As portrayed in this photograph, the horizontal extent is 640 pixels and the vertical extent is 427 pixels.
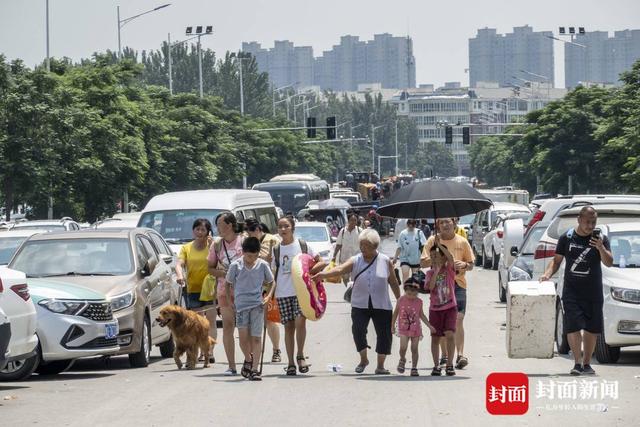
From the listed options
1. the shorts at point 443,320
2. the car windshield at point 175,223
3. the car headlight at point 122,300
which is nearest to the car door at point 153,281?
the car headlight at point 122,300

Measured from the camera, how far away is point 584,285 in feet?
46.6

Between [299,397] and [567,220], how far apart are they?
8.34m

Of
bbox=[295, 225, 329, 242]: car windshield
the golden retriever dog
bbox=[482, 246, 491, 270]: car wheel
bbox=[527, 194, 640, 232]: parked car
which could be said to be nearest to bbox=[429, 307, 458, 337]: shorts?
the golden retriever dog

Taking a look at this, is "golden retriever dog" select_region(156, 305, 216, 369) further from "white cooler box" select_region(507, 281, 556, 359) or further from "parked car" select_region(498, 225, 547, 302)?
"parked car" select_region(498, 225, 547, 302)

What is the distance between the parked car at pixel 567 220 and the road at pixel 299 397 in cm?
239

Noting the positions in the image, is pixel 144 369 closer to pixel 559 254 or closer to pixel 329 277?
pixel 329 277

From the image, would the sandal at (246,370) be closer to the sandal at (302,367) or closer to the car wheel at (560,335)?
the sandal at (302,367)

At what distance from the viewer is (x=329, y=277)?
14930mm

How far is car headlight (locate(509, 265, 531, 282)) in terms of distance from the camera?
22216mm

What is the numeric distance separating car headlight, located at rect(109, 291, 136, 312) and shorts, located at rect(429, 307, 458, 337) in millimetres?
3559

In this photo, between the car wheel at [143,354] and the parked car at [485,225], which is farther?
the parked car at [485,225]

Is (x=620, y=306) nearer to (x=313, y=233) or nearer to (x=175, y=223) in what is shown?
(x=175, y=223)

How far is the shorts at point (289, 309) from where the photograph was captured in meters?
15.5

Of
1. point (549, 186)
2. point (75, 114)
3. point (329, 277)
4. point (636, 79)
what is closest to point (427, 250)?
point (329, 277)
